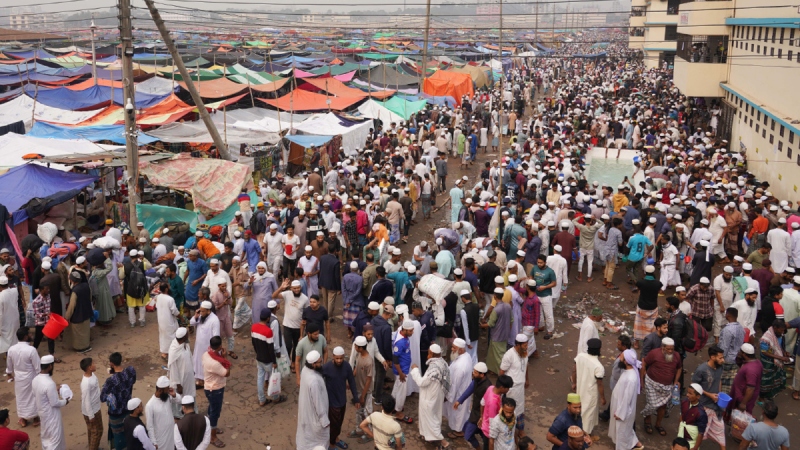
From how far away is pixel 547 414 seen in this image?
24.3ft

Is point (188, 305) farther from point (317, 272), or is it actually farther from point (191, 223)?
point (191, 223)

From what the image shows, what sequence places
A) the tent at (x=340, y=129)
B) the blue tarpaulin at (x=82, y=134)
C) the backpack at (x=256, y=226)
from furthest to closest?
the tent at (x=340, y=129) → the blue tarpaulin at (x=82, y=134) → the backpack at (x=256, y=226)

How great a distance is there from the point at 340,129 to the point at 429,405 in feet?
A: 42.9

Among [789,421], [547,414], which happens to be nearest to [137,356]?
[547,414]

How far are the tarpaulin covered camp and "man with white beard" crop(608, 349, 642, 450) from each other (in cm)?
826

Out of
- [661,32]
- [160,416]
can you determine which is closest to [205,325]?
[160,416]

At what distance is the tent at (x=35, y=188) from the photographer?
11078mm

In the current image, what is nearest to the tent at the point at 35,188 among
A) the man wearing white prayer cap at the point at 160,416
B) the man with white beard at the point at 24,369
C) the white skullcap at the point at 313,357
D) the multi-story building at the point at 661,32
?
the man with white beard at the point at 24,369

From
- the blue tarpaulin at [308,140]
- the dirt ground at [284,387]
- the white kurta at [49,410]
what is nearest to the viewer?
the white kurta at [49,410]

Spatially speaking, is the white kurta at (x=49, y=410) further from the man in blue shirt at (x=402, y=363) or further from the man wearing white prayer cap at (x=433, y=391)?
the man wearing white prayer cap at (x=433, y=391)

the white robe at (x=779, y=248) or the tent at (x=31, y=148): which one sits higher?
the tent at (x=31, y=148)

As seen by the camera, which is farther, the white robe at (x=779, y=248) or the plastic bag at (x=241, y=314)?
the white robe at (x=779, y=248)

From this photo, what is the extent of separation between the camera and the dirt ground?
6902 millimetres

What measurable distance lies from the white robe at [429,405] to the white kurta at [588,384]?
1.34m
